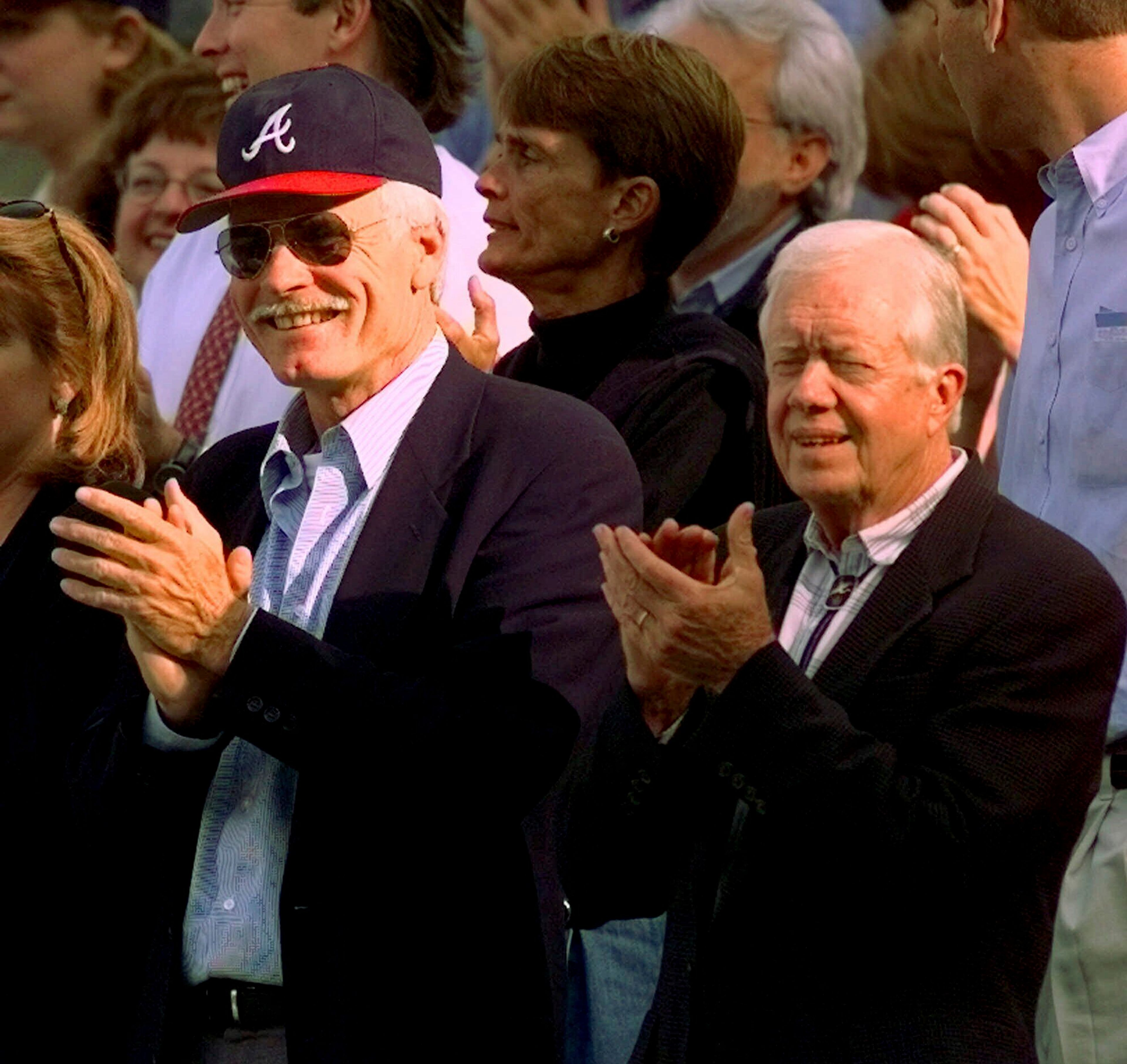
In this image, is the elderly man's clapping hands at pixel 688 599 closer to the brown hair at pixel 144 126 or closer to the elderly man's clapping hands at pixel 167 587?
the elderly man's clapping hands at pixel 167 587

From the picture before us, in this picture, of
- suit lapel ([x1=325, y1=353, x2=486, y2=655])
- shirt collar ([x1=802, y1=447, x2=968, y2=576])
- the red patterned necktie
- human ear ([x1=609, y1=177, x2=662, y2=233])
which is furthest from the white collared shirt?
the red patterned necktie

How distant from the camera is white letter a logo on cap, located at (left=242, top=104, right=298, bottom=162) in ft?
11.4

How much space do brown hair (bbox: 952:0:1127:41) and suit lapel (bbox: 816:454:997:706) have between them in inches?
36.0

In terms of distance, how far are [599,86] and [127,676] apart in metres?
1.53

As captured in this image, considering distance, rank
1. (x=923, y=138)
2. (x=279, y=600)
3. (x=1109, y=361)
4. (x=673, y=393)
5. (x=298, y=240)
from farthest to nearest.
→ (x=923, y=138)
(x=673, y=393)
(x=1109, y=361)
(x=298, y=240)
(x=279, y=600)

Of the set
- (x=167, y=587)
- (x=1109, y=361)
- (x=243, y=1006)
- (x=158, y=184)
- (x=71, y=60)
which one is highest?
(x=71, y=60)

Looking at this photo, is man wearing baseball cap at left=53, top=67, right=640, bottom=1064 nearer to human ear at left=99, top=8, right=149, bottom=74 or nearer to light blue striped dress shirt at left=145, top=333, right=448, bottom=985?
light blue striped dress shirt at left=145, top=333, right=448, bottom=985

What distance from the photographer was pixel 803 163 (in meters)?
5.02

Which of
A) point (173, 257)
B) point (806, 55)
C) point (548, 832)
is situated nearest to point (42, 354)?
point (548, 832)

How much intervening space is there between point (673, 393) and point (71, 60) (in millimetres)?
2831

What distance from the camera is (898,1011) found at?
299cm

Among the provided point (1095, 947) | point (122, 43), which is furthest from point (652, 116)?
point (122, 43)

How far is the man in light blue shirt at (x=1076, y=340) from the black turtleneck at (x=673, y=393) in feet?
1.52

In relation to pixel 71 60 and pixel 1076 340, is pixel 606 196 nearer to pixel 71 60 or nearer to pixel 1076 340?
pixel 1076 340
